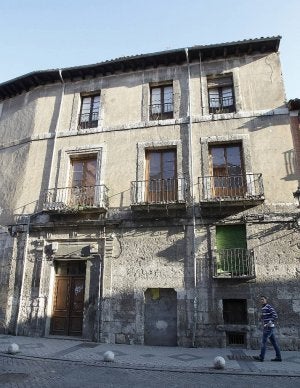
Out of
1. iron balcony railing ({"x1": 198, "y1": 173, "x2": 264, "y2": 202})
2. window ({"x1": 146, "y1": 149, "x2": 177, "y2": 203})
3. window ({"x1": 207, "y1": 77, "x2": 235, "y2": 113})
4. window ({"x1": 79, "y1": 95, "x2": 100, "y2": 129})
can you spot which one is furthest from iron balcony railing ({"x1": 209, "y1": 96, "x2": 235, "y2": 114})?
window ({"x1": 79, "y1": 95, "x2": 100, "y2": 129})

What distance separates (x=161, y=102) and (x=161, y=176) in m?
3.16

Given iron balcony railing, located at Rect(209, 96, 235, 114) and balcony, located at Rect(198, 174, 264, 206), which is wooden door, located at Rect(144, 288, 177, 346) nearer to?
balcony, located at Rect(198, 174, 264, 206)

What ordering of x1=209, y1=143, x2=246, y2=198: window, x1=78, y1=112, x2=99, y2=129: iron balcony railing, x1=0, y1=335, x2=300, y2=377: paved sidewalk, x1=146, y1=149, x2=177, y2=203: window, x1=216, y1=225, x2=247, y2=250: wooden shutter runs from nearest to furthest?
x1=0, y1=335, x2=300, y2=377: paved sidewalk
x1=216, y1=225, x2=247, y2=250: wooden shutter
x1=209, y1=143, x2=246, y2=198: window
x1=146, y1=149, x2=177, y2=203: window
x1=78, y1=112, x2=99, y2=129: iron balcony railing

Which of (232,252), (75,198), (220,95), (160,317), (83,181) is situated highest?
(220,95)

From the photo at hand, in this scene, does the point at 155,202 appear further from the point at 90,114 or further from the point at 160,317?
the point at 90,114

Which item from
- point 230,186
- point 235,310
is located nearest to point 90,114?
point 230,186

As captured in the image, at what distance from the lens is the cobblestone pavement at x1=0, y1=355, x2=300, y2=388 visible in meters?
5.78

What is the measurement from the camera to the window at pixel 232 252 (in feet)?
33.6

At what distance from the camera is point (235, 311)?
1007 cm

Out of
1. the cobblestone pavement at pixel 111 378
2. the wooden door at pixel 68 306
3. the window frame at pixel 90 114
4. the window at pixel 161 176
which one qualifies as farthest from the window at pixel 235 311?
the window frame at pixel 90 114

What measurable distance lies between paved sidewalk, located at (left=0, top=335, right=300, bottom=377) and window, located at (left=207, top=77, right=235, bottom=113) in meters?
8.17

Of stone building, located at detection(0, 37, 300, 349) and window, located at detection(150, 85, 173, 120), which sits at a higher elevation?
window, located at detection(150, 85, 173, 120)

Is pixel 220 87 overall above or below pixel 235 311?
above

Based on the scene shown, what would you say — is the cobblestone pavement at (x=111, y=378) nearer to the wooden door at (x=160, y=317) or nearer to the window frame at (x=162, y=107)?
the wooden door at (x=160, y=317)
